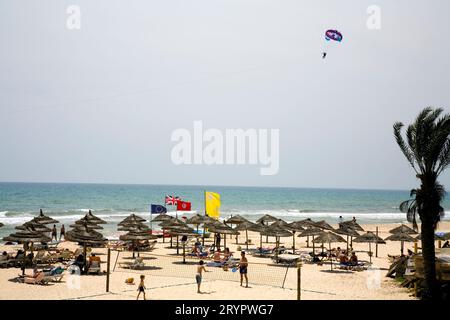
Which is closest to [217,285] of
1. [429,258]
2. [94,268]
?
[94,268]

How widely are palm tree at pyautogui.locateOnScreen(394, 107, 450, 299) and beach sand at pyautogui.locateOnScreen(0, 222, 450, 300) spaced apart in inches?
64.9

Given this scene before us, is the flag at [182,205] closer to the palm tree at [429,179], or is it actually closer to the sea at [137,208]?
the sea at [137,208]

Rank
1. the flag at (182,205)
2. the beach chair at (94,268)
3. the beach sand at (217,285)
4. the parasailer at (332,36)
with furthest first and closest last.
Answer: the flag at (182,205) → the parasailer at (332,36) → the beach chair at (94,268) → the beach sand at (217,285)

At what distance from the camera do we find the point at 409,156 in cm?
1580

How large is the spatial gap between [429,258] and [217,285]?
7.90m

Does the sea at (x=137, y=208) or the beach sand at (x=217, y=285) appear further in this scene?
the sea at (x=137, y=208)

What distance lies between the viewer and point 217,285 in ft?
56.9

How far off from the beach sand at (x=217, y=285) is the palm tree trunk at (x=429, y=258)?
105cm

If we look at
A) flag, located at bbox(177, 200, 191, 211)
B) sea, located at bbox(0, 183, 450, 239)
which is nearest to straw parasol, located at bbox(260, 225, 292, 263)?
flag, located at bbox(177, 200, 191, 211)

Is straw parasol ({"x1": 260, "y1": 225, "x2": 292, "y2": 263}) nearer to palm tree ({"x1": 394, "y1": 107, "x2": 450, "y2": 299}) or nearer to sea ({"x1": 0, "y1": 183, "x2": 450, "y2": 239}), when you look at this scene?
palm tree ({"x1": 394, "y1": 107, "x2": 450, "y2": 299})

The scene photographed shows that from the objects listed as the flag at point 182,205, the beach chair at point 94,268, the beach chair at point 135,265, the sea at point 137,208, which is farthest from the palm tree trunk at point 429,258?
the sea at point 137,208

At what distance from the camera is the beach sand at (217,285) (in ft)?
50.3

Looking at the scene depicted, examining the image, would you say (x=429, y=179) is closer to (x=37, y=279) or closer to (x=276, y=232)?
(x=276, y=232)

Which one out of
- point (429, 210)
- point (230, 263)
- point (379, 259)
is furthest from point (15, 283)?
point (379, 259)
